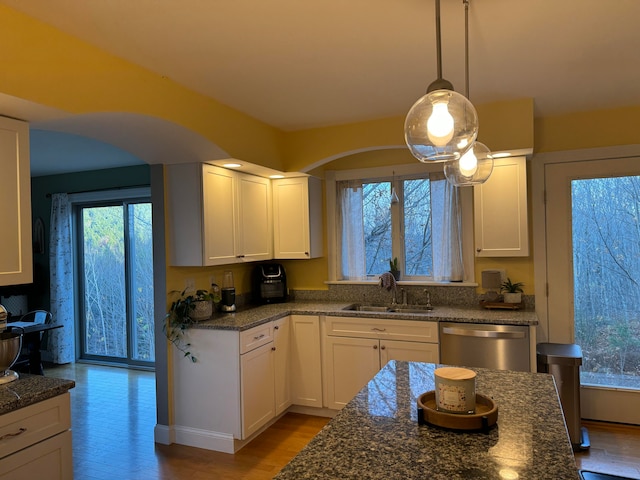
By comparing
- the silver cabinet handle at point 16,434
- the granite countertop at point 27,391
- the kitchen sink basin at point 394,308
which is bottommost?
the silver cabinet handle at point 16,434

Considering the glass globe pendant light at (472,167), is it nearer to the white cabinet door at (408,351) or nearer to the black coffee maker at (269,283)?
the white cabinet door at (408,351)

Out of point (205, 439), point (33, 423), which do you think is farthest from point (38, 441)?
point (205, 439)

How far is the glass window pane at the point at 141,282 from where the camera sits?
526cm

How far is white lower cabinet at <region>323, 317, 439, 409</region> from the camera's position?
3383mm

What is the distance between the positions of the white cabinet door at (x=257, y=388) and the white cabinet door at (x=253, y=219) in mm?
851

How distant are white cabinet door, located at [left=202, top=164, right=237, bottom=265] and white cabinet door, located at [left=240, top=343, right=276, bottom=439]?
30.8 inches

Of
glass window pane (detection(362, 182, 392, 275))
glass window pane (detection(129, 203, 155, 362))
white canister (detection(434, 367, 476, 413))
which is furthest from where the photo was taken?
glass window pane (detection(129, 203, 155, 362))

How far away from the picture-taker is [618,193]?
3510 millimetres

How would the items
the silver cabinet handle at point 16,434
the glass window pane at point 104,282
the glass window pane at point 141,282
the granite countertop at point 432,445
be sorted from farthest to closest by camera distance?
the glass window pane at point 104,282
the glass window pane at point 141,282
the silver cabinet handle at point 16,434
the granite countertop at point 432,445

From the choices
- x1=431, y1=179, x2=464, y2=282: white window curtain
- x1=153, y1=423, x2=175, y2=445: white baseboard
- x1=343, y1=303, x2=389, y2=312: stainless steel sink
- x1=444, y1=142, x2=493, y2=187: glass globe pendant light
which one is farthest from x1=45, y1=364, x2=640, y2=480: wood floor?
x1=444, y1=142, x2=493, y2=187: glass globe pendant light

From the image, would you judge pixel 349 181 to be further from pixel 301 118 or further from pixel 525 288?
pixel 525 288

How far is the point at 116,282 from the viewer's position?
18.1ft

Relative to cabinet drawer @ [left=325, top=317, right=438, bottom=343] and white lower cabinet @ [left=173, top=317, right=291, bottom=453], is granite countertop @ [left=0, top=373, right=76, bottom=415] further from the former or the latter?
cabinet drawer @ [left=325, top=317, right=438, bottom=343]

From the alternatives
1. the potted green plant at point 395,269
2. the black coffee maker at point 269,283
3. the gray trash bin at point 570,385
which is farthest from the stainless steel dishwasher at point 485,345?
the black coffee maker at point 269,283
